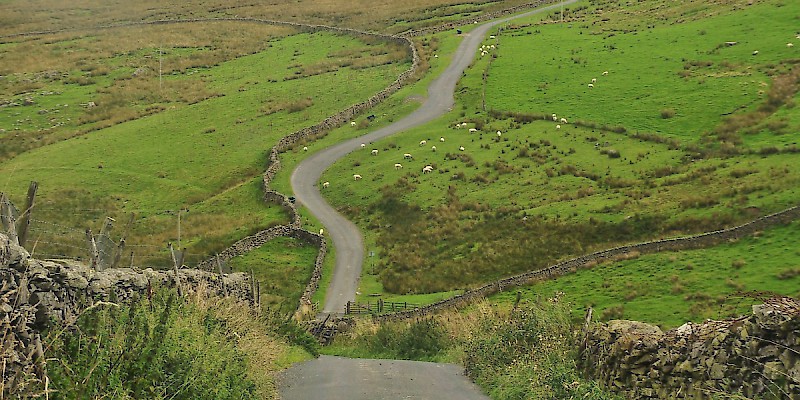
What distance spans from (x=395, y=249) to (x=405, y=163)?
15.0m

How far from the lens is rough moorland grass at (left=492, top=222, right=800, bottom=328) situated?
3522 cm

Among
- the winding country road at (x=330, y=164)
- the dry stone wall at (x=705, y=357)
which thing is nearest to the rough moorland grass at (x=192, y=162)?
the winding country road at (x=330, y=164)

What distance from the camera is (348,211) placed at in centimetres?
6078

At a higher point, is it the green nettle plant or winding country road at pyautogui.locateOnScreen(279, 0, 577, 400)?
the green nettle plant

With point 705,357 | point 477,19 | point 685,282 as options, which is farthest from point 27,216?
point 477,19

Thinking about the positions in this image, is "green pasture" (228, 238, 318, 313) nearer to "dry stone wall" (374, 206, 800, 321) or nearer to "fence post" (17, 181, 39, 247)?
"dry stone wall" (374, 206, 800, 321)

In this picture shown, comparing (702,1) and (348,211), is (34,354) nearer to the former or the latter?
(348,211)

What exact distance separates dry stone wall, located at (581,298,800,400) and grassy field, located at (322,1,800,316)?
29.0 meters

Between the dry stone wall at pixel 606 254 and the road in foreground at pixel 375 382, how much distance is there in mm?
18086

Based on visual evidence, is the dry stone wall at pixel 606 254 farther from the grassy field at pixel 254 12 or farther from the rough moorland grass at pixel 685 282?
the grassy field at pixel 254 12

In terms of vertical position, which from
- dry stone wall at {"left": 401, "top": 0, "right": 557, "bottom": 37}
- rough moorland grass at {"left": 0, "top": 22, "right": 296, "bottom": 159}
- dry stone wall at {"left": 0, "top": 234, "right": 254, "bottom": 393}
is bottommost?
dry stone wall at {"left": 401, "top": 0, "right": 557, "bottom": 37}

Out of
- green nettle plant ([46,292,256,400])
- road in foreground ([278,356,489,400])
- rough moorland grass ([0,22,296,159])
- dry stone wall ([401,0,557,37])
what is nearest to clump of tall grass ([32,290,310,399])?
green nettle plant ([46,292,256,400])

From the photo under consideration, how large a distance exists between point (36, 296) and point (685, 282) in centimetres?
3258

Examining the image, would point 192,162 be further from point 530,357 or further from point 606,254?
point 530,357
